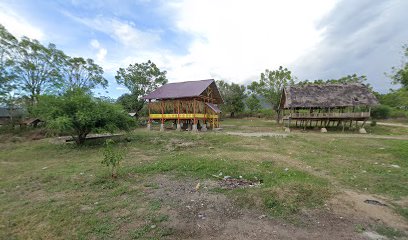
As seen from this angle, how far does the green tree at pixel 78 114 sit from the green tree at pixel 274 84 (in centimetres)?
2429

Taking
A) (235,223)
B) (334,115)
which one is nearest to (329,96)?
(334,115)

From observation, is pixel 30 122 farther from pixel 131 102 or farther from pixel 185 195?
pixel 185 195

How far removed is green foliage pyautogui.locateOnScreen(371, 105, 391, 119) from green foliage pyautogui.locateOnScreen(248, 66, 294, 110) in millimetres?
13696

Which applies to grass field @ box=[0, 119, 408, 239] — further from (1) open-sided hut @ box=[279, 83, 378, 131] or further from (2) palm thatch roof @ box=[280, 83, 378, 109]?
(2) palm thatch roof @ box=[280, 83, 378, 109]

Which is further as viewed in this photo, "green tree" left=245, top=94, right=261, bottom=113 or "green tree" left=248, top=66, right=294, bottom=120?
"green tree" left=245, top=94, right=261, bottom=113

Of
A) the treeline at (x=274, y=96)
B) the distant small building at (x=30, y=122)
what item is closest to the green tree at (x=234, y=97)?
the treeline at (x=274, y=96)

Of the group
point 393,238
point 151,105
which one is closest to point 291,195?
point 393,238

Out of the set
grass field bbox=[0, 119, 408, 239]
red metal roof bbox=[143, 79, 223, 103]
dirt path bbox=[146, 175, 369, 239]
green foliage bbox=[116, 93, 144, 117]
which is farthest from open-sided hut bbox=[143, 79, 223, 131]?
dirt path bbox=[146, 175, 369, 239]

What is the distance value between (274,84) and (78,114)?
2752 cm

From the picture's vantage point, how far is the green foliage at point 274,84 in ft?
104

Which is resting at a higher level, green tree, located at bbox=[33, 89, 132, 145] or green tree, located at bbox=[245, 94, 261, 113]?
green tree, located at bbox=[245, 94, 261, 113]

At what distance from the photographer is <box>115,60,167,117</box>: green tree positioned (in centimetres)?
3569

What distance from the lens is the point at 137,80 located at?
35.4m

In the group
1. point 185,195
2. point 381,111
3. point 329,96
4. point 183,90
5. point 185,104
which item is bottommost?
point 185,195
